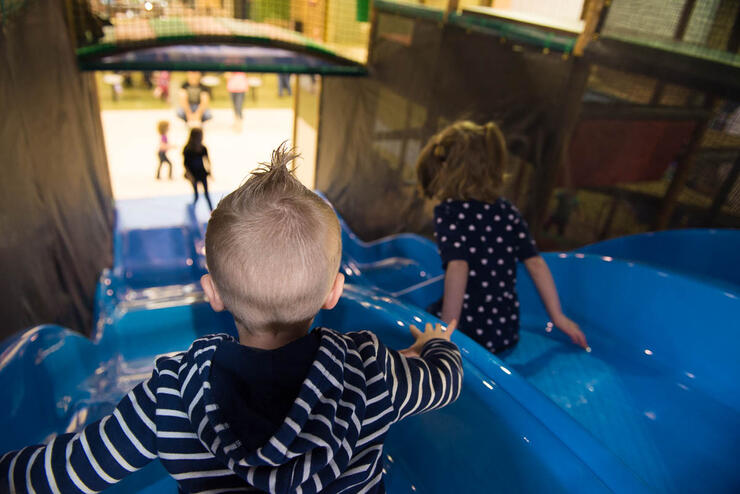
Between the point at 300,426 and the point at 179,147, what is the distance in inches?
146

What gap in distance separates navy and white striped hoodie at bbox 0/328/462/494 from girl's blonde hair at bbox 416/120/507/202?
0.58 meters

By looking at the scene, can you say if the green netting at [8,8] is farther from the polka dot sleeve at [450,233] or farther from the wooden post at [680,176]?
the wooden post at [680,176]

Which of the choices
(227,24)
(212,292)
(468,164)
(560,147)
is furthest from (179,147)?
(212,292)

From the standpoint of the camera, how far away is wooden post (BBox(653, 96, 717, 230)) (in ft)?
4.63

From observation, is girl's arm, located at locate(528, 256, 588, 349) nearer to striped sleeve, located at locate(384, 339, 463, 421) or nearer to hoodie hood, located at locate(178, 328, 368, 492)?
striped sleeve, located at locate(384, 339, 463, 421)

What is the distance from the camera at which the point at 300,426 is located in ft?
1.38

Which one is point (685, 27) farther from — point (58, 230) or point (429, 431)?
point (58, 230)

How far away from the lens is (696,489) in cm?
91

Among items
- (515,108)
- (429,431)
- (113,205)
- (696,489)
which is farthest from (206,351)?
(113,205)

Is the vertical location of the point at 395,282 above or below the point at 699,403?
below

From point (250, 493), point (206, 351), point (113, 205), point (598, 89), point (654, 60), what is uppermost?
point (654, 60)

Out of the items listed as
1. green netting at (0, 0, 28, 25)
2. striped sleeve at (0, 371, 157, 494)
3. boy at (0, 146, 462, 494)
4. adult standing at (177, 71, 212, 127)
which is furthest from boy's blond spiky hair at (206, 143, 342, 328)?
adult standing at (177, 71, 212, 127)

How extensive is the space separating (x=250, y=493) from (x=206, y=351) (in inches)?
5.6

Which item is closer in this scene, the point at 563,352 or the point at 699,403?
the point at 699,403
